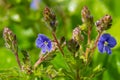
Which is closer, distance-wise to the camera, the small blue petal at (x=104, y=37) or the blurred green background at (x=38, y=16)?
the small blue petal at (x=104, y=37)

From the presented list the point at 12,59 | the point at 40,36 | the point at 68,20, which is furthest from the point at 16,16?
the point at 40,36

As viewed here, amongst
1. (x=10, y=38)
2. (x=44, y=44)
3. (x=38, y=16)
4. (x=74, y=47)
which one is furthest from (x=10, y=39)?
(x=38, y=16)

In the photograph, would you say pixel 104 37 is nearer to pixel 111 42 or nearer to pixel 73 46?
pixel 111 42

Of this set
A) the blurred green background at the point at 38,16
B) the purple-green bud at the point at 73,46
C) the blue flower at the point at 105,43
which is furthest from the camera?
the blurred green background at the point at 38,16

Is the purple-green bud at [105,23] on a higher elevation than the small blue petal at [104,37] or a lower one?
higher

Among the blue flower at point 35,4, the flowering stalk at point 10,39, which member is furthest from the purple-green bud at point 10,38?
A: the blue flower at point 35,4

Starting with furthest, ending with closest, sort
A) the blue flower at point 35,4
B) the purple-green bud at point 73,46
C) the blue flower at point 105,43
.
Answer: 1. the blue flower at point 35,4
2. the blue flower at point 105,43
3. the purple-green bud at point 73,46

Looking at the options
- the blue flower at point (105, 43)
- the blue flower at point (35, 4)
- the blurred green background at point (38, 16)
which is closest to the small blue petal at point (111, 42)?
the blue flower at point (105, 43)

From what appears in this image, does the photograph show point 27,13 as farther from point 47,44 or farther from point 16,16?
point 47,44

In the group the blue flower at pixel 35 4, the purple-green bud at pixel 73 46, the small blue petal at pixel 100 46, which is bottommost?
the purple-green bud at pixel 73 46

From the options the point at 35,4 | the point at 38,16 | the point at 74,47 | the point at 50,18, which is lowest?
the point at 74,47

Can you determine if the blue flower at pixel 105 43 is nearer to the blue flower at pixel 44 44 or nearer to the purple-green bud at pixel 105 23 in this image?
the purple-green bud at pixel 105 23
